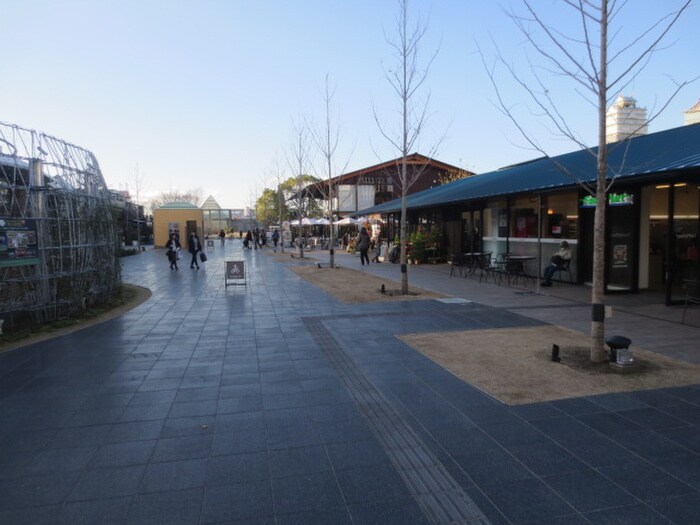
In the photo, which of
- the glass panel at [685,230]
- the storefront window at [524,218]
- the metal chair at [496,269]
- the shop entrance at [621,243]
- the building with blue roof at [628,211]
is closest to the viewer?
the building with blue roof at [628,211]

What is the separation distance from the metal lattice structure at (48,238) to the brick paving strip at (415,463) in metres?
6.41

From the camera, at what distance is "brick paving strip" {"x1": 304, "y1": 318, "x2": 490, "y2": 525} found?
3.09 m

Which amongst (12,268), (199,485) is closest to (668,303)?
(199,485)

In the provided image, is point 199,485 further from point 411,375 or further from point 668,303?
point 668,303

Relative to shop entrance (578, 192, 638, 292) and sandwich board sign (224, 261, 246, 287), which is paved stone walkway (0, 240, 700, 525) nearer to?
shop entrance (578, 192, 638, 292)

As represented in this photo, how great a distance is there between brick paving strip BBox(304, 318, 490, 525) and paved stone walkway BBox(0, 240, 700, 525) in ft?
0.04

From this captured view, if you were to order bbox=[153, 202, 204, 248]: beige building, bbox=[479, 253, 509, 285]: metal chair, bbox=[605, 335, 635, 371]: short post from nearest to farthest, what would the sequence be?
bbox=[605, 335, 635, 371]: short post < bbox=[479, 253, 509, 285]: metal chair < bbox=[153, 202, 204, 248]: beige building

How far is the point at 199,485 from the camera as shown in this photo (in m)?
3.46

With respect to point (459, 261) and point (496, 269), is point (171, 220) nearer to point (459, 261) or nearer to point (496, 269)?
point (459, 261)

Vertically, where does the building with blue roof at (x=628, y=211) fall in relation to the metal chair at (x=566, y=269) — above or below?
above

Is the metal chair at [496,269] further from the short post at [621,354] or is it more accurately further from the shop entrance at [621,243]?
the short post at [621,354]

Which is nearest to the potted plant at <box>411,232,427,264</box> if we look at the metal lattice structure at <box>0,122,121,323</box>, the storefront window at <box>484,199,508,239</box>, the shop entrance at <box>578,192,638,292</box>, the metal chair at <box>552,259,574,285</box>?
the storefront window at <box>484,199,508,239</box>

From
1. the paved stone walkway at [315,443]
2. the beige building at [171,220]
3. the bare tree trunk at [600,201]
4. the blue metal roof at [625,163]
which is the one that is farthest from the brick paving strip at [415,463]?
the beige building at [171,220]

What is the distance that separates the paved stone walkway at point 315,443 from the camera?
3164 mm
